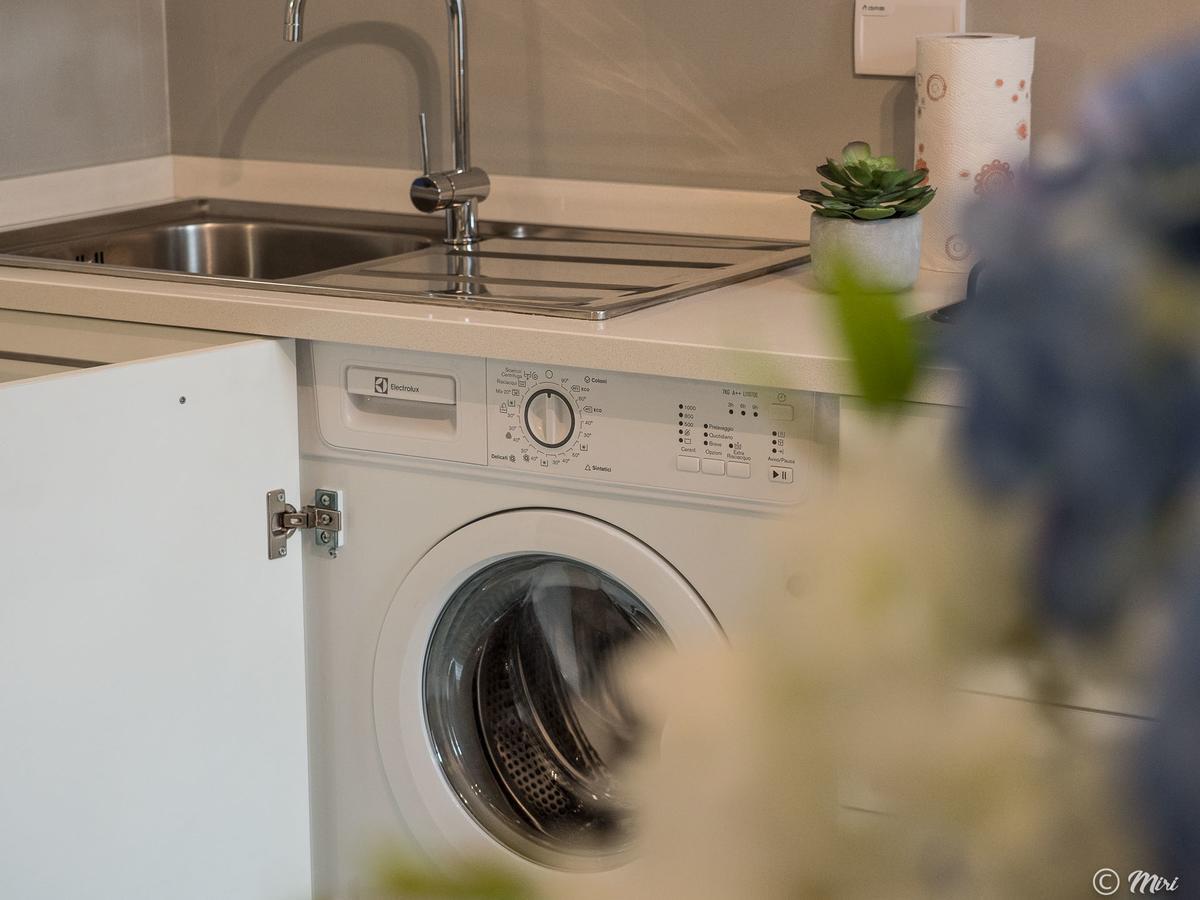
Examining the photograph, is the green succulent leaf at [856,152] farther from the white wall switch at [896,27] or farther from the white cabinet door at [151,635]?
the white cabinet door at [151,635]

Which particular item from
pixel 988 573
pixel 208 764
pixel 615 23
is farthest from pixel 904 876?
pixel 615 23

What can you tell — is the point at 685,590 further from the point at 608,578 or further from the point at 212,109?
the point at 212,109

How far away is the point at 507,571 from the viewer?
165cm

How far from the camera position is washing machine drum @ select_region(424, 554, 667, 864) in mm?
1670

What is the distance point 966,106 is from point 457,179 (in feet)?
2.25

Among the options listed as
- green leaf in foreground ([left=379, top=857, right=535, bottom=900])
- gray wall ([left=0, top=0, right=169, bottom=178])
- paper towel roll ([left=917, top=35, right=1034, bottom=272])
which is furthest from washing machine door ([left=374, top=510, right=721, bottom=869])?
green leaf in foreground ([left=379, top=857, right=535, bottom=900])

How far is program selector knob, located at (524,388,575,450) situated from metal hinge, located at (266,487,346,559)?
10.9 inches

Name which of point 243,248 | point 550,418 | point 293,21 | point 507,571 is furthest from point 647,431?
point 243,248

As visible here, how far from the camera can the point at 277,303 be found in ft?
5.42

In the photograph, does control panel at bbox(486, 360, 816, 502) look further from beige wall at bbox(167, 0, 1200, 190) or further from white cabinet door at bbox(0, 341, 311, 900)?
beige wall at bbox(167, 0, 1200, 190)

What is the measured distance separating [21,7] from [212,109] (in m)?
0.35

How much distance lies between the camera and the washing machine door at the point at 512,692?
5.34ft

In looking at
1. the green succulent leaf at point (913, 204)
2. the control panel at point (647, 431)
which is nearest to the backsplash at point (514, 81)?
the green succulent leaf at point (913, 204)

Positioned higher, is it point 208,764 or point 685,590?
point 685,590
